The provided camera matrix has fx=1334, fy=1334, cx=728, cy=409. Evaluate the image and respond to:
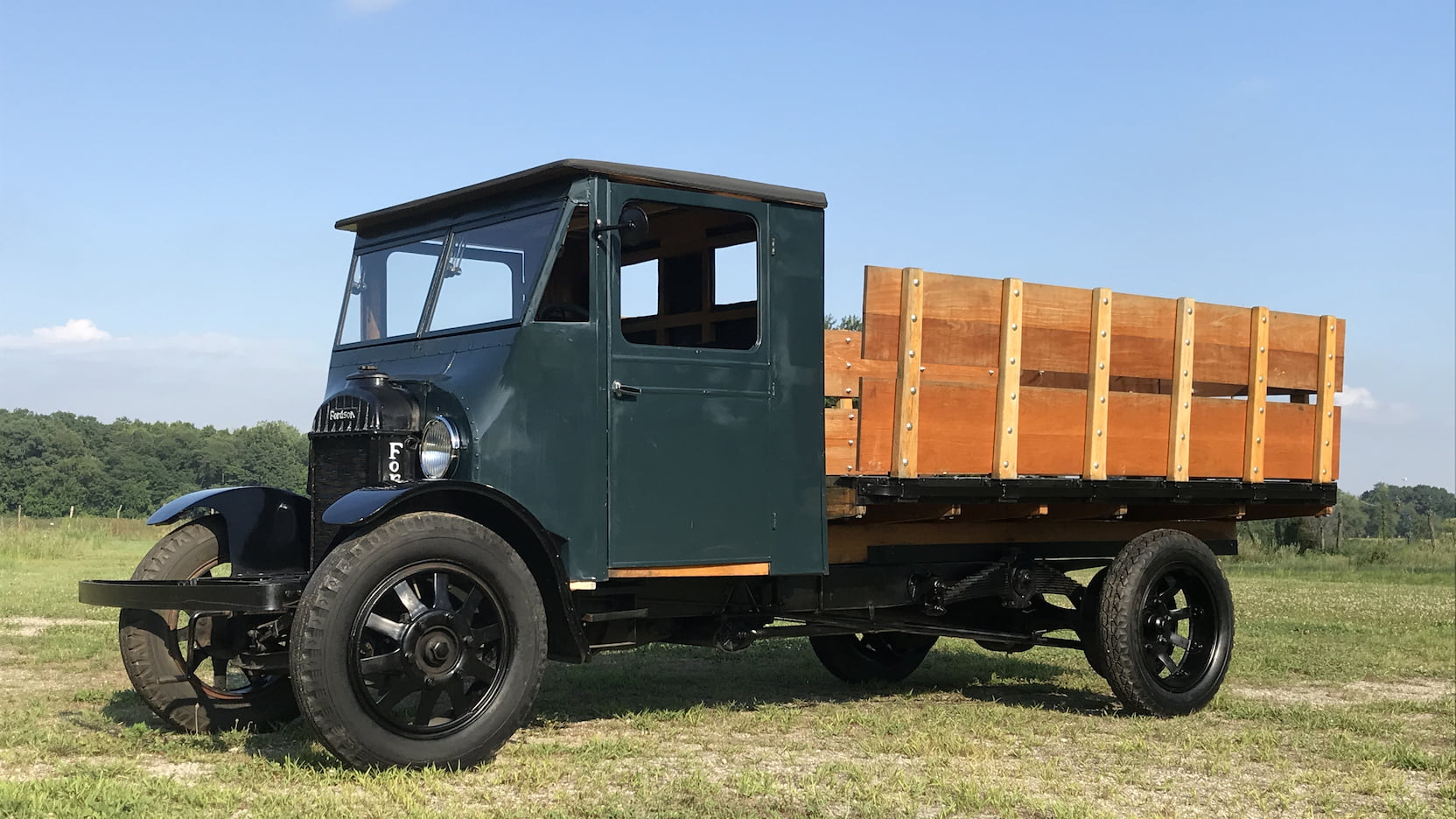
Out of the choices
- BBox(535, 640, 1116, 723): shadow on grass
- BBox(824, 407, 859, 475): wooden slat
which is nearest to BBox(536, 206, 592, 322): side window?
BBox(824, 407, 859, 475): wooden slat

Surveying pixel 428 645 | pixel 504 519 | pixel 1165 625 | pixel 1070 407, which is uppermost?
pixel 1070 407

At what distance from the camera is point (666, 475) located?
637cm

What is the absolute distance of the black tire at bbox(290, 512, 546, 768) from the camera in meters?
5.21

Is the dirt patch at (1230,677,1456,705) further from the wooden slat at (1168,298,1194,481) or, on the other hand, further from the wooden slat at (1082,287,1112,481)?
the wooden slat at (1082,287,1112,481)

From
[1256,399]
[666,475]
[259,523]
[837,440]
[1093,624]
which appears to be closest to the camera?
[666,475]

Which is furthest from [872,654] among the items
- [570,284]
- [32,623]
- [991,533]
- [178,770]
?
[32,623]

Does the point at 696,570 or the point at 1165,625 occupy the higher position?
the point at 696,570

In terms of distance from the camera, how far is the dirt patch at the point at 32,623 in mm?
10805

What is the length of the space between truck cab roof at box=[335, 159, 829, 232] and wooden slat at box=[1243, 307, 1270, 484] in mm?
3428

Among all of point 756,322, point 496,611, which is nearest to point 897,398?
point 756,322

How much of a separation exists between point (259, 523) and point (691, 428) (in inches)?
89.3

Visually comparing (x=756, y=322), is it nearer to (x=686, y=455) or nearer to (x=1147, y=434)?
(x=686, y=455)

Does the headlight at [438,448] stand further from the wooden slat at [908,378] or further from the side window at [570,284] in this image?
the wooden slat at [908,378]

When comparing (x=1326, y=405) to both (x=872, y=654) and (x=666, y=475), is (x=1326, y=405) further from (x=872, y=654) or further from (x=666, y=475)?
(x=666, y=475)
